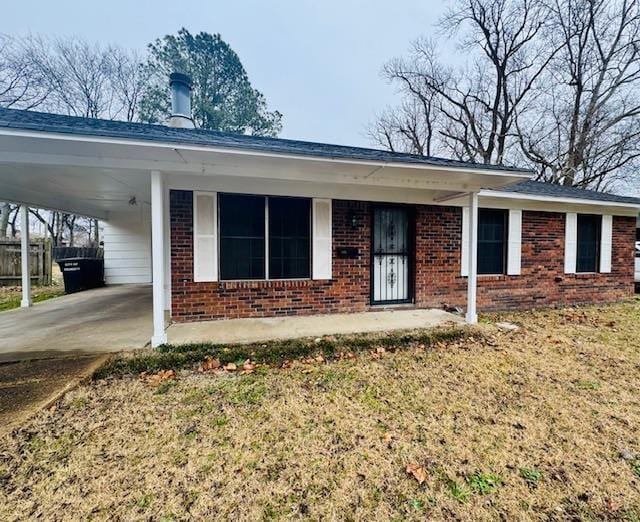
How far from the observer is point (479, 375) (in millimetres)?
3547

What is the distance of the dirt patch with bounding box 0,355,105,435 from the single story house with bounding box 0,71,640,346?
88 centimetres

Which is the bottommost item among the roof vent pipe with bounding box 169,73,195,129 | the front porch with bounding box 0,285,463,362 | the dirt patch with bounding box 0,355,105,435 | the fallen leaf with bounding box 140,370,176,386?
the fallen leaf with bounding box 140,370,176,386

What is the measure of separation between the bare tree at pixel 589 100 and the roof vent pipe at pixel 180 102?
1751 cm

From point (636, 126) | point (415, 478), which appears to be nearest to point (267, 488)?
point (415, 478)

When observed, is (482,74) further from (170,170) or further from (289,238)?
(170,170)

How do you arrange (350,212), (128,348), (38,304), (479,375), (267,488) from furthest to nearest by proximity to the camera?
(38,304), (350,212), (128,348), (479,375), (267,488)

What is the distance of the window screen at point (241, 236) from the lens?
17.1 ft

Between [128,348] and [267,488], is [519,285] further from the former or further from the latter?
[128,348]

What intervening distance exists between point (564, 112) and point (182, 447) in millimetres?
21707

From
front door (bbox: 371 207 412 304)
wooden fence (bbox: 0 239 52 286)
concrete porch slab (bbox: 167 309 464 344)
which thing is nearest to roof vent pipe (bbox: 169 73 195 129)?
concrete porch slab (bbox: 167 309 464 344)

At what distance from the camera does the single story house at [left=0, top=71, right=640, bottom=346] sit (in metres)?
4.00

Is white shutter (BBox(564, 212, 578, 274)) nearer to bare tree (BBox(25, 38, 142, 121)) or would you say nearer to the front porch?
the front porch

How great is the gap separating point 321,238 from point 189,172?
241cm

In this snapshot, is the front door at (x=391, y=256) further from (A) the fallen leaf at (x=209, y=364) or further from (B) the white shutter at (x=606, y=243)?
(B) the white shutter at (x=606, y=243)
